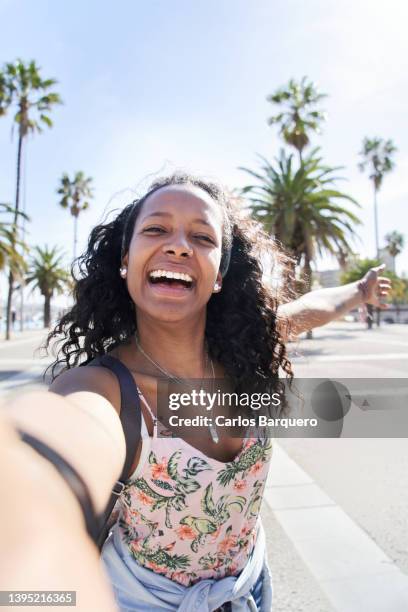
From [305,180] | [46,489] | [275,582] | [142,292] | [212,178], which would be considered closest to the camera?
[46,489]

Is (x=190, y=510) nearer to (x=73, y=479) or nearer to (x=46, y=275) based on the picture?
(x=73, y=479)

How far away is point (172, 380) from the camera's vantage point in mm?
1495

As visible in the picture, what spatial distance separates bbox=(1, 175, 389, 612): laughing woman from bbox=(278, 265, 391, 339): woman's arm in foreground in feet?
0.61

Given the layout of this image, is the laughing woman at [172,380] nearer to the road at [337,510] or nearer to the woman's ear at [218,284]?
the woman's ear at [218,284]

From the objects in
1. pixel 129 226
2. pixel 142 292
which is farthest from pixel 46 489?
pixel 129 226

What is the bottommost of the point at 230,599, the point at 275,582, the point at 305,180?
the point at 275,582

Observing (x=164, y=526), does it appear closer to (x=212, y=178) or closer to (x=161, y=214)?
(x=161, y=214)

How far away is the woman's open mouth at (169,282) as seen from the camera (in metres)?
1.51

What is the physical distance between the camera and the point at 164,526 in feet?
4.22

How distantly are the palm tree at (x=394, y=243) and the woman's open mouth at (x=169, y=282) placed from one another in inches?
2608

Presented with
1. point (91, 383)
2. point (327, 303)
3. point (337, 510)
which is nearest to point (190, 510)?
point (91, 383)

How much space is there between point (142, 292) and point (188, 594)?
971mm

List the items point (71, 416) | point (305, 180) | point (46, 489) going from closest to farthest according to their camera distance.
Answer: point (46, 489) → point (71, 416) → point (305, 180)

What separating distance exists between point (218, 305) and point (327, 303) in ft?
3.27
